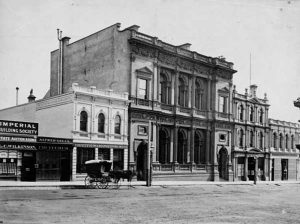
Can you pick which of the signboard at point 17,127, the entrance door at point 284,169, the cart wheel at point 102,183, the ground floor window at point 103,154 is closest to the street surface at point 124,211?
the cart wheel at point 102,183

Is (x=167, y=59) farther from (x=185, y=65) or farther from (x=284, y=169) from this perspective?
(x=284, y=169)

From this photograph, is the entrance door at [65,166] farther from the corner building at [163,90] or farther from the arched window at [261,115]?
the arched window at [261,115]

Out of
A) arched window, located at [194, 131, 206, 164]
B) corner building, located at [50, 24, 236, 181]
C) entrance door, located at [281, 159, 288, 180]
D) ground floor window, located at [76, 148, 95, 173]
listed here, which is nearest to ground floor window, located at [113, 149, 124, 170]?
corner building, located at [50, 24, 236, 181]

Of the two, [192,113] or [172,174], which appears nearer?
[172,174]

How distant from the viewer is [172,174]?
126 ft

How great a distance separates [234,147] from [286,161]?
12.7m

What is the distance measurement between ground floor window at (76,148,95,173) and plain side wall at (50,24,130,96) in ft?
21.5

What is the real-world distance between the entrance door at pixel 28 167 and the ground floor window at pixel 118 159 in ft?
22.4

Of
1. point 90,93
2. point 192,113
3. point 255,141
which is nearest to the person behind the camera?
point 90,93

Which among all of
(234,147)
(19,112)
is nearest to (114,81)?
(19,112)

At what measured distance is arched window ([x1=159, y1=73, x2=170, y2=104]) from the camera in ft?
129

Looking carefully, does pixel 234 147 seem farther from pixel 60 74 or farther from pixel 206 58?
pixel 60 74

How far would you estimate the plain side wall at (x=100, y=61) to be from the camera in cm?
3584

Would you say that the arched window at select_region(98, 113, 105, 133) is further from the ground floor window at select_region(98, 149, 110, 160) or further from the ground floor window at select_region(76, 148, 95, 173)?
the ground floor window at select_region(76, 148, 95, 173)
